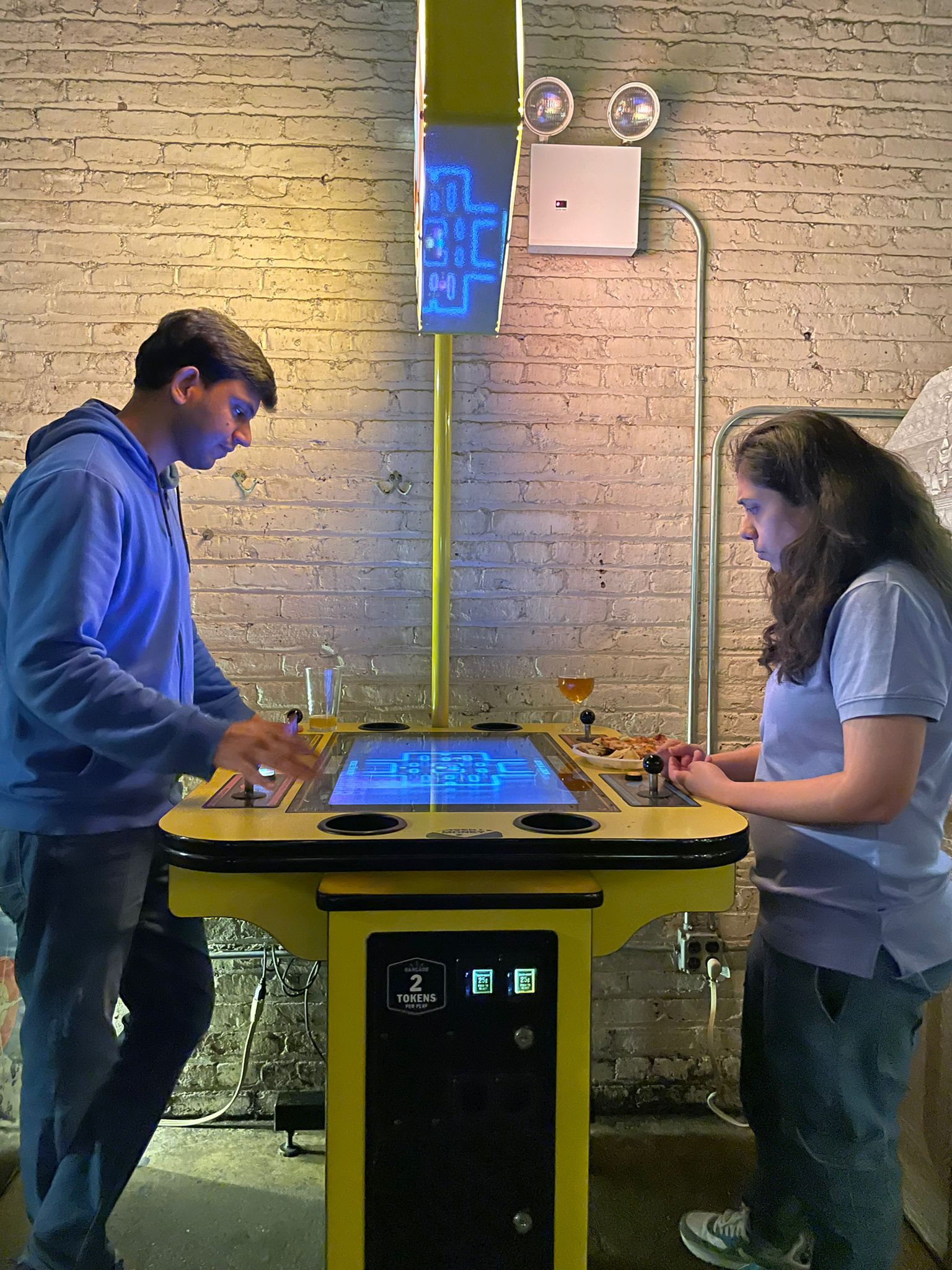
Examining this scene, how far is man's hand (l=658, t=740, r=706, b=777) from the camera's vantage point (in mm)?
1669

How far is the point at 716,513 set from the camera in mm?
2541

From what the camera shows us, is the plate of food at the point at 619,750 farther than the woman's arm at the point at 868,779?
Yes

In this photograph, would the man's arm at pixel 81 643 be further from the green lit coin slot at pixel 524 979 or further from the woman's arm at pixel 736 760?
the woman's arm at pixel 736 760

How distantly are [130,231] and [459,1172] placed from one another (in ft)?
7.41

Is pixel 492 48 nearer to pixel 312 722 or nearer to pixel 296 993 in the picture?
pixel 312 722

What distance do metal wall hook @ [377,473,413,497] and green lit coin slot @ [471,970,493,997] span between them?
1479mm

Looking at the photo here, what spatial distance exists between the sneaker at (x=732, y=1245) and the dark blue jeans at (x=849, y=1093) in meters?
0.28

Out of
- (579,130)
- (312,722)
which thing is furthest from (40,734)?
(579,130)

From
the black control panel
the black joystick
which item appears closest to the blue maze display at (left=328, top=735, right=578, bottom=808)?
the black joystick

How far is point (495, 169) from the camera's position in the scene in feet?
4.38

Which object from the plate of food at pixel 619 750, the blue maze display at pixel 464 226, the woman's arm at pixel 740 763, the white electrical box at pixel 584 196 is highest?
the white electrical box at pixel 584 196

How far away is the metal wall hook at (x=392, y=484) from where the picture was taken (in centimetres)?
249

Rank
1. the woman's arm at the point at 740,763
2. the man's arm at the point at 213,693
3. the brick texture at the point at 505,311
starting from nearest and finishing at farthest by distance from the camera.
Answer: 1. the woman's arm at the point at 740,763
2. the man's arm at the point at 213,693
3. the brick texture at the point at 505,311

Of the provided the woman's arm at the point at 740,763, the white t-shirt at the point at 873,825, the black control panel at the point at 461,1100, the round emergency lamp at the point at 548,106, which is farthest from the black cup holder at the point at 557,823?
the round emergency lamp at the point at 548,106
